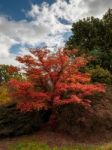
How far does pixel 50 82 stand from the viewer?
23750 mm

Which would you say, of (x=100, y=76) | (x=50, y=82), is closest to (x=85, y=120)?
(x=50, y=82)

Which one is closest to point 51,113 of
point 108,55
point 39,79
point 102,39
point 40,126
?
point 40,126

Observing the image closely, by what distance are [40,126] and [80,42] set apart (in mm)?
17384

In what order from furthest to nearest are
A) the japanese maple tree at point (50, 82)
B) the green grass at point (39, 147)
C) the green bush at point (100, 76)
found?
the green bush at point (100, 76)
the japanese maple tree at point (50, 82)
the green grass at point (39, 147)

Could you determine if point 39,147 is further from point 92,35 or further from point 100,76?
point 92,35

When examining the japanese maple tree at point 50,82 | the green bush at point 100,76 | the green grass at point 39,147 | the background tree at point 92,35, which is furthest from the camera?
the background tree at point 92,35

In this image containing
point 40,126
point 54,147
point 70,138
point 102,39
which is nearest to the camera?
point 54,147

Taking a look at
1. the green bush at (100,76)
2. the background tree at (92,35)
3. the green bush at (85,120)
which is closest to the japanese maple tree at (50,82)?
the green bush at (85,120)

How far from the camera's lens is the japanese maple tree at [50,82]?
22.8m

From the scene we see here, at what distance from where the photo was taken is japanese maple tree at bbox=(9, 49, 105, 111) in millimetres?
22828

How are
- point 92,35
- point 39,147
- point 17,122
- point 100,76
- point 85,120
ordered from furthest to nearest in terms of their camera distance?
point 92,35, point 100,76, point 17,122, point 85,120, point 39,147

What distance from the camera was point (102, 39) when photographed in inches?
1571

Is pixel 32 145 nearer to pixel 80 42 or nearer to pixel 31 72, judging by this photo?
pixel 31 72

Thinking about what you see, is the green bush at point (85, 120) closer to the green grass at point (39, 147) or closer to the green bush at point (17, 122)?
the green bush at point (17, 122)
